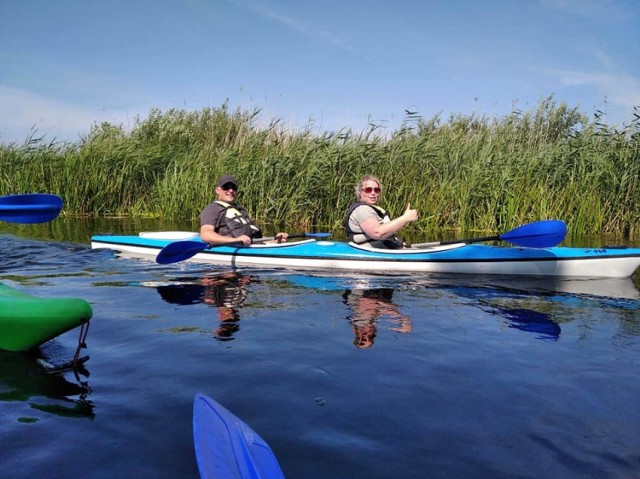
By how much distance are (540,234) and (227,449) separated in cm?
459

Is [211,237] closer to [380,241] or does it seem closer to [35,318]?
[380,241]

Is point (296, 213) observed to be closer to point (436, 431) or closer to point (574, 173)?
point (574, 173)

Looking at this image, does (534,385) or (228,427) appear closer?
(228,427)

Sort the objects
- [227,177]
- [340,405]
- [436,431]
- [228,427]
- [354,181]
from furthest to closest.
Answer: [354,181] → [227,177] → [340,405] → [436,431] → [228,427]

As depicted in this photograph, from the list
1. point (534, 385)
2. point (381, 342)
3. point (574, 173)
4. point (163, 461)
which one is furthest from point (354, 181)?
point (163, 461)

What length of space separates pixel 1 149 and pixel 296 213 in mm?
6689

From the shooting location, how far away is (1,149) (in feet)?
40.5

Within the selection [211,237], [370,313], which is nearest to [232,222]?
[211,237]

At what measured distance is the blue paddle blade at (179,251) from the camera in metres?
5.68

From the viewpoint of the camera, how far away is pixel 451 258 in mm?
5746

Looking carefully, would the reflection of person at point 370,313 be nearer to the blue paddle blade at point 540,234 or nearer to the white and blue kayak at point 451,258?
the white and blue kayak at point 451,258

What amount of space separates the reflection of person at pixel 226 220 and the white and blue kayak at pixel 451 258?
0.15m

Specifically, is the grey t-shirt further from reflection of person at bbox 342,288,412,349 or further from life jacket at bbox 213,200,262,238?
life jacket at bbox 213,200,262,238

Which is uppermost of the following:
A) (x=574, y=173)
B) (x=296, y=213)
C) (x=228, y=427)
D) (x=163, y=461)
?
(x=574, y=173)
